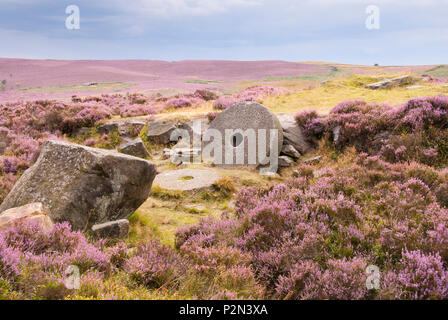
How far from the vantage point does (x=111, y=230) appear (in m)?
5.53

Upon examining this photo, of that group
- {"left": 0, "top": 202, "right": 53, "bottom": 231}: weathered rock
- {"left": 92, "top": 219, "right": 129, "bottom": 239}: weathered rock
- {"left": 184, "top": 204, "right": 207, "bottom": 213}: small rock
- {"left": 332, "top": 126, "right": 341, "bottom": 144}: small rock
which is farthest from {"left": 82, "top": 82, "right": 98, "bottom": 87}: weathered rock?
{"left": 0, "top": 202, "right": 53, "bottom": 231}: weathered rock

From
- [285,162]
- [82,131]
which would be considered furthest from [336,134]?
[82,131]

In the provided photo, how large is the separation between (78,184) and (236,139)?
6.78 m

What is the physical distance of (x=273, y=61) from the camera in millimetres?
70000

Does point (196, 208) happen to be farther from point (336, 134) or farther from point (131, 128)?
point (131, 128)

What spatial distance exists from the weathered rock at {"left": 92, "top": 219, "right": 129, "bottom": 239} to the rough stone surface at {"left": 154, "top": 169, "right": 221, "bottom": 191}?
3095mm

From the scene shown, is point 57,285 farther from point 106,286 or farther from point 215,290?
point 215,290

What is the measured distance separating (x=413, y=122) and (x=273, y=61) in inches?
2554

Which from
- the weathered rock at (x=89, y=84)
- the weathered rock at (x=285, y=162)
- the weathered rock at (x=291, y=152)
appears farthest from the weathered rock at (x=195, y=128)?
the weathered rock at (x=89, y=84)

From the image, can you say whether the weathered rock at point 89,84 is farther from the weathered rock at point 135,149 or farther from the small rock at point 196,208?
the small rock at point 196,208

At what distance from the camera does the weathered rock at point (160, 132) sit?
14.6 m

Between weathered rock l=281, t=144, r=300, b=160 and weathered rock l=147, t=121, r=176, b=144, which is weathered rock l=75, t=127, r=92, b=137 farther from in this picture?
weathered rock l=281, t=144, r=300, b=160

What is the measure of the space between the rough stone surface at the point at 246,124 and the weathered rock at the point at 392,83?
14302 mm

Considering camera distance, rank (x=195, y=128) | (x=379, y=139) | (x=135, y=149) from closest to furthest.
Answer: (x=379, y=139), (x=135, y=149), (x=195, y=128)
